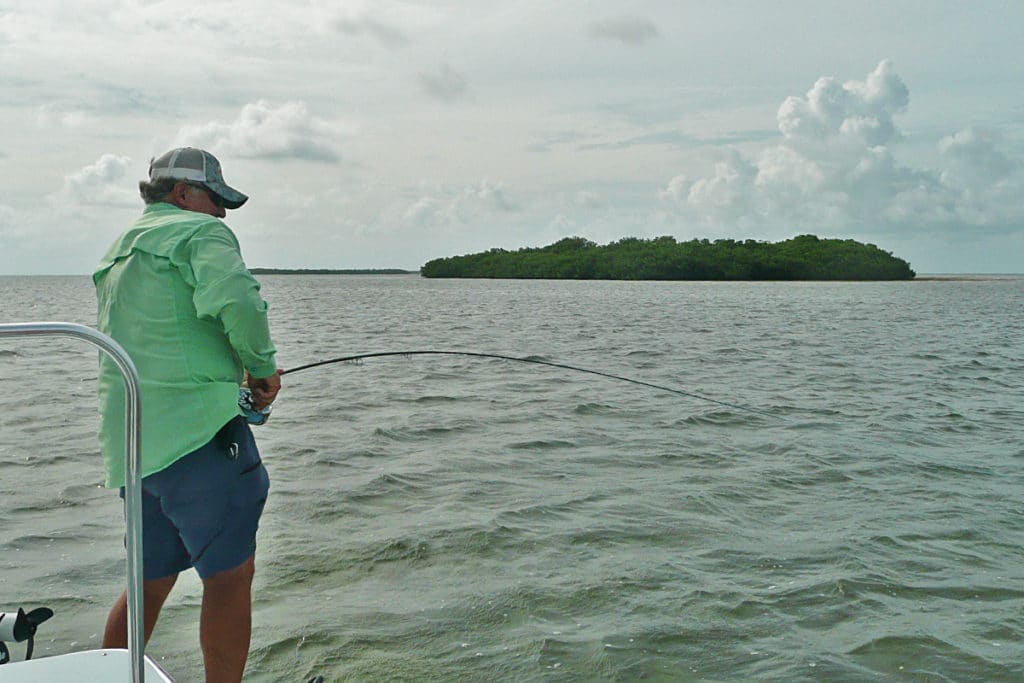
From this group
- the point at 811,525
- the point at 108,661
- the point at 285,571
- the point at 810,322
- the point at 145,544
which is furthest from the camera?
the point at 810,322

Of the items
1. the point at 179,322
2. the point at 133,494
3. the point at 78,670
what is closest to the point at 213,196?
the point at 179,322

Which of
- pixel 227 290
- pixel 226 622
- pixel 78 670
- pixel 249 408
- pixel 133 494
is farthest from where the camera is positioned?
pixel 249 408

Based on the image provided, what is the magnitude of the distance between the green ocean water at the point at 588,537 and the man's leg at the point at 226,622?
1271mm

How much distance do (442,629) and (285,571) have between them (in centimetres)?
134

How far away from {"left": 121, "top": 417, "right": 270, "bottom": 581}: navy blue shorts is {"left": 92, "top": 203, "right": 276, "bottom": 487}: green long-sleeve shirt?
0.06 m

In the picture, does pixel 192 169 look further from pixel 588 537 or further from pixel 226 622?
pixel 588 537

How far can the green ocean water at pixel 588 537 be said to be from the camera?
461 centimetres

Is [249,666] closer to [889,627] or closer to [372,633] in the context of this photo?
[372,633]

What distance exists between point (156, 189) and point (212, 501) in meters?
1.07

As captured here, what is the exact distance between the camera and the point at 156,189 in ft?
10.3

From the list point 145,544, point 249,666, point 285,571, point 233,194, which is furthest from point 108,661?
point 285,571

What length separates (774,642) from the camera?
469 centimetres

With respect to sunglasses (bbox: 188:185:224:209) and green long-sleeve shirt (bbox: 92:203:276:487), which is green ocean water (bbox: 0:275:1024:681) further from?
sunglasses (bbox: 188:185:224:209)

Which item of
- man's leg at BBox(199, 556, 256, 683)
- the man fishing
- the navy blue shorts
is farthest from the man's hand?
man's leg at BBox(199, 556, 256, 683)
